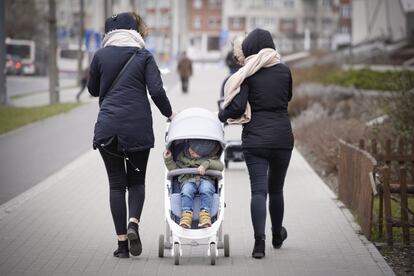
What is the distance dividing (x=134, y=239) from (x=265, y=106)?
1.49m

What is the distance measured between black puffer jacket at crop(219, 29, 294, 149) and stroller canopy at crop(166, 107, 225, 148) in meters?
0.12

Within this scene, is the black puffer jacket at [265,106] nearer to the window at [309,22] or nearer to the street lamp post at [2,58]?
the street lamp post at [2,58]

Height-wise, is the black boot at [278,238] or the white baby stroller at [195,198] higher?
the white baby stroller at [195,198]

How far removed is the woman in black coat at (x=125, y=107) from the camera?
350 inches

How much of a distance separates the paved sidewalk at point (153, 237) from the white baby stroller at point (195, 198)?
145mm

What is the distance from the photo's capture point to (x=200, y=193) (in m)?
9.02

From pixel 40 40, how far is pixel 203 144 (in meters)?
76.8

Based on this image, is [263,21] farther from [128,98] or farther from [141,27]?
[128,98]

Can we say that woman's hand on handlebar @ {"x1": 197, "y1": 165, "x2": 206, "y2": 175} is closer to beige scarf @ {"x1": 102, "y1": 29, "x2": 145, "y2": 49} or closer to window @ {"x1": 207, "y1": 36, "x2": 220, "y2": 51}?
beige scarf @ {"x1": 102, "y1": 29, "x2": 145, "y2": 49}

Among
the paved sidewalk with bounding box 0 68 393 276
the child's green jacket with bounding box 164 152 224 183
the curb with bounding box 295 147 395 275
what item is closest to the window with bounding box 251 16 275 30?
the paved sidewalk with bounding box 0 68 393 276

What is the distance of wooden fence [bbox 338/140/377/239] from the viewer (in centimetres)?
1015

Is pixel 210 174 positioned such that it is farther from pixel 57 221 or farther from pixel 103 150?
pixel 57 221

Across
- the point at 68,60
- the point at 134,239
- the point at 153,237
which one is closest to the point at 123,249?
the point at 134,239

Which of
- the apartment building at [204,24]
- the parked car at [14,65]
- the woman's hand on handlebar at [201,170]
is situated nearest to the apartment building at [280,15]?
the apartment building at [204,24]
